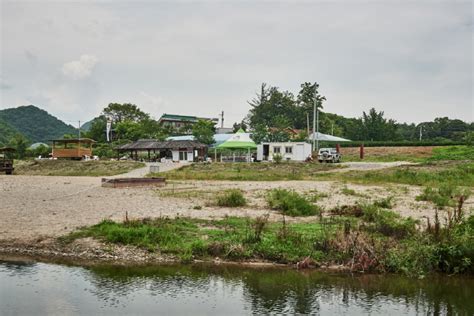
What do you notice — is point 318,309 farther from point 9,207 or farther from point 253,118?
point 253,118

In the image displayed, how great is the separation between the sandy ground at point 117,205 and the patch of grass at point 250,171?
28.9ft

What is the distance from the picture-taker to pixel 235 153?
67.1 metres

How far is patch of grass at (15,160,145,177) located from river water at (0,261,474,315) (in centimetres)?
3625

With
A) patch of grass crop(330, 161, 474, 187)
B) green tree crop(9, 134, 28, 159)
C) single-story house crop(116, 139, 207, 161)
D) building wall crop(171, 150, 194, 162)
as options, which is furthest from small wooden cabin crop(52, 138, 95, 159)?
patch of grass crop(330, 161, 474, 187)

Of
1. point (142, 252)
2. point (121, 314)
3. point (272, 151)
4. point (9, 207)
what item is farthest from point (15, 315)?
point (272, 151)

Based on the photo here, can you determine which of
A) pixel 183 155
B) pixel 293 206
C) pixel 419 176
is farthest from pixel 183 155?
A: pixel 293 206

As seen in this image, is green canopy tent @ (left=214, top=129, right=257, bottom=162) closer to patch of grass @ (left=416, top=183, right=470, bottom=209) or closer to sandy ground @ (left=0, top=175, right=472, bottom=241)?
sandy ground @ (left=0, top=175, right=472, bottom=241)

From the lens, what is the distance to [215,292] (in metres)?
11.2

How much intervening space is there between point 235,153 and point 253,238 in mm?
52748

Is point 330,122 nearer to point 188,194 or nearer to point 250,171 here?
point 250,171

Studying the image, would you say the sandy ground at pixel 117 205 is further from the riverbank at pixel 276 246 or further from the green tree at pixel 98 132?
the green tree at pixel 98 132

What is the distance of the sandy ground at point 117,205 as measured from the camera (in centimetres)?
1759

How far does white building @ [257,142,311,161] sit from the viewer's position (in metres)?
57.4

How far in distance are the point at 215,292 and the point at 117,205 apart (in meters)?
12.1
